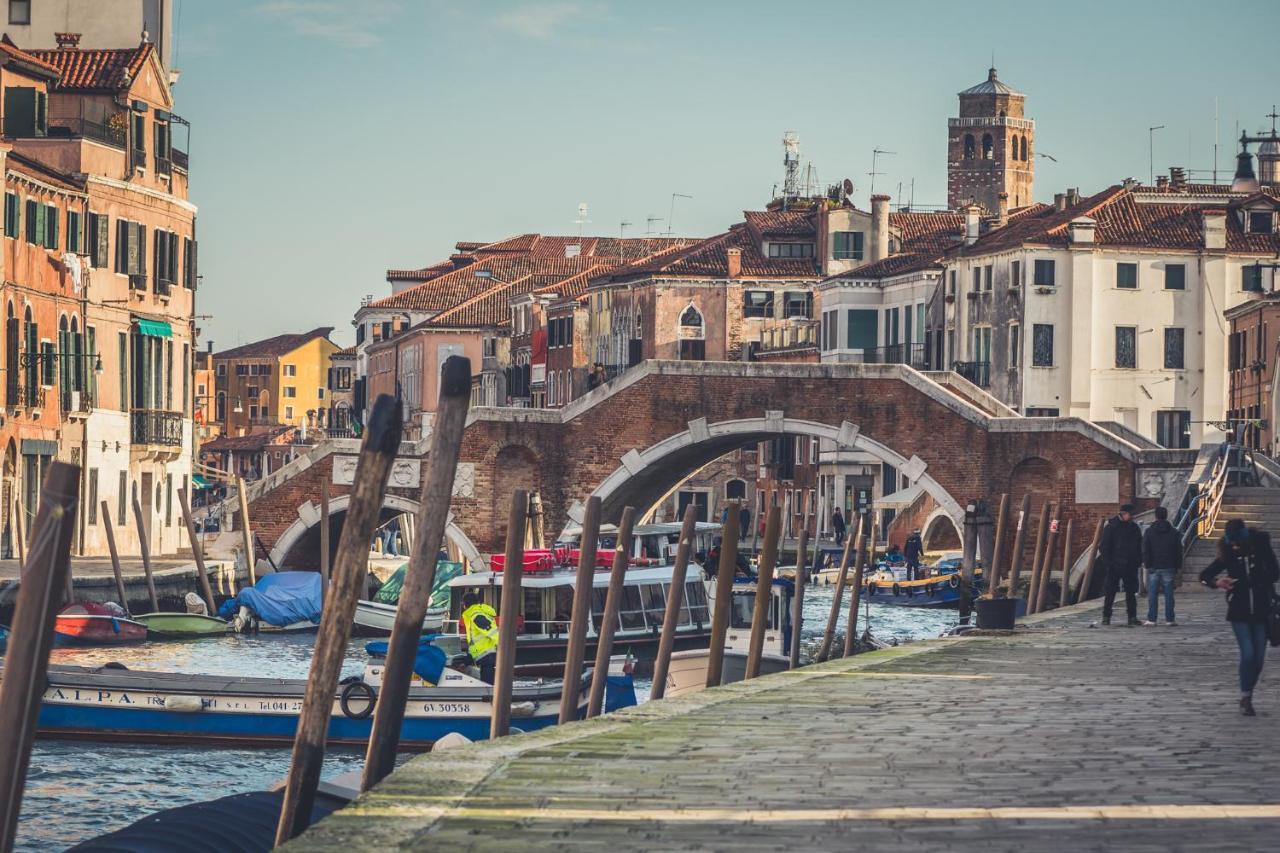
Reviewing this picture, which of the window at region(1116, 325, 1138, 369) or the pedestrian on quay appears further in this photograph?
the window at region(1116, 325, 1138, 369)

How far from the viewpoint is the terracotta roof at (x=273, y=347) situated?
11131cm

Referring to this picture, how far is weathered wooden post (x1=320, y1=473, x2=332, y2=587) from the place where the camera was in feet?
98.8

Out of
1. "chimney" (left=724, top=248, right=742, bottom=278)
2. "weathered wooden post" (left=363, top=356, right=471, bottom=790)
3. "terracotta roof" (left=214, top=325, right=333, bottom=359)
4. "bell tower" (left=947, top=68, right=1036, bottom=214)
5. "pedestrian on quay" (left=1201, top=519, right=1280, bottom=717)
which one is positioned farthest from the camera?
"terracotta roof" (left=214, top=325, right=333, bottom=359)

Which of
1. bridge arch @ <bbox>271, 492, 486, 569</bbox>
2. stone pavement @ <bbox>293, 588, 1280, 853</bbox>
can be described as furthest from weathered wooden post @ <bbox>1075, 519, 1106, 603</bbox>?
stone pavement @ <bbox>293, 588, 1280, 853</bbox>

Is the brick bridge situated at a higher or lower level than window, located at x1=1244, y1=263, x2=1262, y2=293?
lower

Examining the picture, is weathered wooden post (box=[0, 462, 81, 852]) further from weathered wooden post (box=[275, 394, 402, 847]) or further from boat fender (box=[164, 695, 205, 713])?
boat fender (box=[164, 695, 205, 713])

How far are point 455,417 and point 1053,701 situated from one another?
3.66 metres

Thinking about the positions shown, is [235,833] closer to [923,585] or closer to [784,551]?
[923,585]

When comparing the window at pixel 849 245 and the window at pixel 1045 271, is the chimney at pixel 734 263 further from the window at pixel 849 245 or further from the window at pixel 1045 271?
the window at pixel 1045 271

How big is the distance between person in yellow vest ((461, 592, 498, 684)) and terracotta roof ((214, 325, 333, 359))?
286 ft

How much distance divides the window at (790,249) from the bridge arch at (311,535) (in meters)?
24.2

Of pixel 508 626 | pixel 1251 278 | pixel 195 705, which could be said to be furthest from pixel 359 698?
pixel 1251 278

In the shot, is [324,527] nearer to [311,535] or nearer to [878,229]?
[311,535]

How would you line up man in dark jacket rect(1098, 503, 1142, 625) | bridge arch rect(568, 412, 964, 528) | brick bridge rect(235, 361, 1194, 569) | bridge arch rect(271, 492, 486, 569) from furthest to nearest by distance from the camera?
bridge arch rect(271, 492, 486, 569) → bridge arch rect(568, 412, 964, 528) → brick bridge rect(235, 361, 1194, 569) → man in dark jacket rect(1098, 503, 1142, 625)
